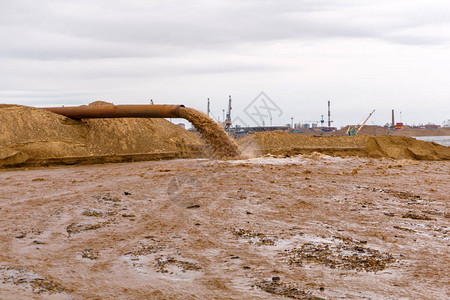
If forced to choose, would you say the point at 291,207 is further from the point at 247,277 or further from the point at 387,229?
the point at 247,277

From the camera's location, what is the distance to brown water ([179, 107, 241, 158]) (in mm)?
19172

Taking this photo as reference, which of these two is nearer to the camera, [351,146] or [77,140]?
[77,140]

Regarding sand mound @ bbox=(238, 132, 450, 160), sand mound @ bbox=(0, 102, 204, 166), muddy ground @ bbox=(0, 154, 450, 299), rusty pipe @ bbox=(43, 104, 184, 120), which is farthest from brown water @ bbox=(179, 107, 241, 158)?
muddy ground @ bbox=(0, 154, 450, 299)

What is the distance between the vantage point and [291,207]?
8023 millimetres

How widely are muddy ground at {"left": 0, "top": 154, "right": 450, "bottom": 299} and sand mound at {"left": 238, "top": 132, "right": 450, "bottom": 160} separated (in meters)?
12.2

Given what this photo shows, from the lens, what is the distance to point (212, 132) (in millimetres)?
19391

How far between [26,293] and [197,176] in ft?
29.3

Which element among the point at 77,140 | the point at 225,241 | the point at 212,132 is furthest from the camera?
the point at 77,140

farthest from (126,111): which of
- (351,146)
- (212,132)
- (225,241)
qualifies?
(225,241)

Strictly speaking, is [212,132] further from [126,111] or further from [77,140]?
[77,140]

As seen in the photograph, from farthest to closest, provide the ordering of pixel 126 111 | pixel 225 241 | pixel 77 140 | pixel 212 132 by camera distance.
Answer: pixel 77 140
pixel 126 111
pixel 212 132
pixel 225 241

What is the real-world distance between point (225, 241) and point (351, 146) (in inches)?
833

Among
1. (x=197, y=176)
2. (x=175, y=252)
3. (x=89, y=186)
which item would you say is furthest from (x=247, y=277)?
(x=197, y=176)

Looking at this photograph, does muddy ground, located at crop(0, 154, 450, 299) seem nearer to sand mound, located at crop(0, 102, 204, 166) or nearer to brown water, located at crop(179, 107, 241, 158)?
sand mound, located at crop(0, 102, 204, 166)
